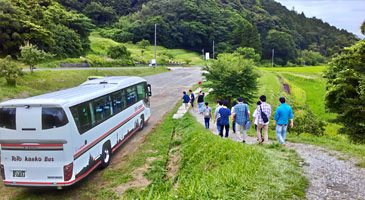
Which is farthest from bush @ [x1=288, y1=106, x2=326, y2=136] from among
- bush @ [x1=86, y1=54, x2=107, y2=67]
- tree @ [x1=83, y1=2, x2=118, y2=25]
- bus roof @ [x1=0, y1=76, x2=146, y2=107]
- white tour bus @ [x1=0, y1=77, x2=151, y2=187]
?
tree @ [x1=83, y1=2, x2=118, y2=25]

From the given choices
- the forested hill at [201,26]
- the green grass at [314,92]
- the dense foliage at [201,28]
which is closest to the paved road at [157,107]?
the green grass at [314,92]

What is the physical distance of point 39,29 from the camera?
3544 centimetres

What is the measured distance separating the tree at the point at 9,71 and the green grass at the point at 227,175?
54.1 feet

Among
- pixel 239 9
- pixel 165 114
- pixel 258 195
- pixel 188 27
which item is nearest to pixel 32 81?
pixel 165 114

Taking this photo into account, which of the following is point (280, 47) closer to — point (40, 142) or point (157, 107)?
point (157, 107)

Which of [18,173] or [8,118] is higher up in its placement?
[8,118]

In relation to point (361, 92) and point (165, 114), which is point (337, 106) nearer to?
point (361, 92)

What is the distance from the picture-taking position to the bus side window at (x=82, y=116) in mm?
A: 7934

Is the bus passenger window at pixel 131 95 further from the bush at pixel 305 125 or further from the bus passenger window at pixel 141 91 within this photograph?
the bush at pixel 305 125

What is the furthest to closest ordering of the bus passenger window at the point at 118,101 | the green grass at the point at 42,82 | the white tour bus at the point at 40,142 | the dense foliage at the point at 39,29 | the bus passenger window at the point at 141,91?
the dense foliage at the point at 39,29 → the green grass at the point at 42,82 → the bus passenger window at the point at 141,91 → the bus passenger window at the point at 118,101 → the white tour bus at the point at 40,142

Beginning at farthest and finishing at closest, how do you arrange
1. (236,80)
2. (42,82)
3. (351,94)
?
(42,82)
(236,80)
(351,94)

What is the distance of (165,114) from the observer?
739 inches

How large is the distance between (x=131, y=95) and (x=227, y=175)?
8121 mm

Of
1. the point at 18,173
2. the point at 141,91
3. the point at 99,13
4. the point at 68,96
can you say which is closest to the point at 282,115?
the point at 68,96
